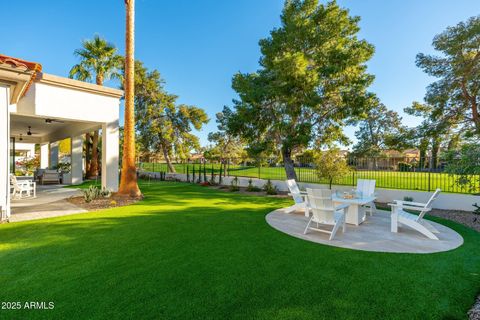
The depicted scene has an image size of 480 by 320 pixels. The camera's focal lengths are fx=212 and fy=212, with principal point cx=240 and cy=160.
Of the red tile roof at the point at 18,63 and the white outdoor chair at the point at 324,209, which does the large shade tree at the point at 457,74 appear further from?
the red tile roof at the point at 18,63

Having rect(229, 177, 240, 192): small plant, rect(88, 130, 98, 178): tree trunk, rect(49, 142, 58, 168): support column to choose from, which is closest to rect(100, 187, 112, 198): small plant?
rect(229, 177, 240, 192): small plant

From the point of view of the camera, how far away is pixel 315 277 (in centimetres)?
325

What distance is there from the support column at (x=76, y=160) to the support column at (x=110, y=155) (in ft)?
24.3

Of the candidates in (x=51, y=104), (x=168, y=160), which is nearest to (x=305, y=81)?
(x=51, y=104)

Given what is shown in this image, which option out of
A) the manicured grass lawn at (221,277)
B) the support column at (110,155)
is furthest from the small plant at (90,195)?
the manicured grass lawn at (221,277)

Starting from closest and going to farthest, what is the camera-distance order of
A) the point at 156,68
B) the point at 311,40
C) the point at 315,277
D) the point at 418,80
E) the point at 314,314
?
the point at 314,314, the point at 315,277, the point at 311,40, the point at 418,80, the point at 156,68

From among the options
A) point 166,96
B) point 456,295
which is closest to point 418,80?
point 456,295

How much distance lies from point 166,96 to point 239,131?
15.3 meters

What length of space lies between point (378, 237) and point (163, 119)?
24.1 metres

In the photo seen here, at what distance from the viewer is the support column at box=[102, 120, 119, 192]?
10.3 metres

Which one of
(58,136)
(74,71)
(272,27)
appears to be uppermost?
(272,27)

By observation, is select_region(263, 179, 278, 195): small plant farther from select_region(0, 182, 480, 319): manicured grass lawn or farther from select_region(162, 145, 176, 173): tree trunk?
select_region(162, 145, 176, 173): tree trunk

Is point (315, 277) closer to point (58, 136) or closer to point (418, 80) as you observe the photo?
point (418, 80)

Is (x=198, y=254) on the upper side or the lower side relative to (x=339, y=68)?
lower
